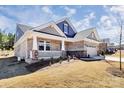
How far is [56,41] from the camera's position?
571 inches

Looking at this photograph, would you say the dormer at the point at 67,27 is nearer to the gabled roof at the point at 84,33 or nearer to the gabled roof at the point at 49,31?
the gabled roof at the point at 84,33

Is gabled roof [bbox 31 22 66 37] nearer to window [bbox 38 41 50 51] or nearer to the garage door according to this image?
window [bbox 38 41 50 51]

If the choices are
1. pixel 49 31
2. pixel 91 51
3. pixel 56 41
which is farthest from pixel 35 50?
pixel 91 51

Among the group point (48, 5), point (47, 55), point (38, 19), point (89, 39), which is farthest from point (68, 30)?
point (48, 5)

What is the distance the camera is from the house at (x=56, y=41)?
12141 millimetres

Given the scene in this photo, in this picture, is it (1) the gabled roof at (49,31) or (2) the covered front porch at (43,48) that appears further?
(1) the gabled roof at (49,31)

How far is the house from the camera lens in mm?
12141

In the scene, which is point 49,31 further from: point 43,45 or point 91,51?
point 91,51

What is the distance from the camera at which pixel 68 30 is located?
16.4 metres

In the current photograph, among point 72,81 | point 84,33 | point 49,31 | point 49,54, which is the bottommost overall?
point 72,81

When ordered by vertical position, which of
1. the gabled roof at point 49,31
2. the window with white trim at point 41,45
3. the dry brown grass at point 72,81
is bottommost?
the dry brown grass at point 72,81

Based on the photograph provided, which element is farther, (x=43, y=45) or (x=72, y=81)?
(x=43, y=45)

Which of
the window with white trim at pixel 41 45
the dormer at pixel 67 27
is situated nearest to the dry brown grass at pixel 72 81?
the window with white trim at pixel 41 45
